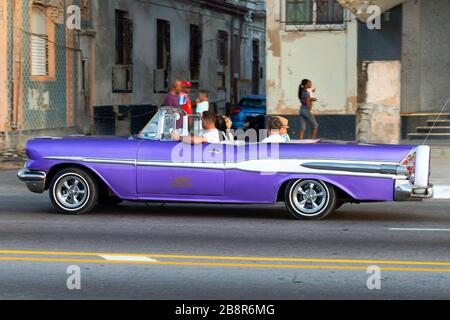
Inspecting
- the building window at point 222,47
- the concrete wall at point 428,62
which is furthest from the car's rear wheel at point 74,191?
the building window at point 222,47

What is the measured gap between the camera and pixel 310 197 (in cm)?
1203

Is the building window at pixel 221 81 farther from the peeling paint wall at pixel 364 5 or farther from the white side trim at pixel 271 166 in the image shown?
the white side trim at pixel 271 166

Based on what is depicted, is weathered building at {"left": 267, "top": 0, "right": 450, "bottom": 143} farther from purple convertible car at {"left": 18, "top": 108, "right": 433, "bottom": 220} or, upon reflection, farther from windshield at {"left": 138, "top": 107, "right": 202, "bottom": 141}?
purple convertible car at {"left": 18, "top": 108, "right": 433, "bottom": 220}

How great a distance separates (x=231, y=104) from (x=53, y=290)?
1323 inches

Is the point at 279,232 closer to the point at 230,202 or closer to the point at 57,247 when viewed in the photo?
the point at 230,202

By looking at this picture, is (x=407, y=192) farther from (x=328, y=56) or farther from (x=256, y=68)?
(x=256, y=68)

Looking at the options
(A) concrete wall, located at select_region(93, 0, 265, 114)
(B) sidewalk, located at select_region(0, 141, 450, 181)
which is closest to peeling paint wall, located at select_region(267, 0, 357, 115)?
(B) sidewalk, located at select_region(0, 141, 450, 181)

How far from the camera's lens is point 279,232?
11109mm

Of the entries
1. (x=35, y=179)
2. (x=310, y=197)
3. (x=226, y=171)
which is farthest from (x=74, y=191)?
(x=310, y=197)

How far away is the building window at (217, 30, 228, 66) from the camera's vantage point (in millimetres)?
40656

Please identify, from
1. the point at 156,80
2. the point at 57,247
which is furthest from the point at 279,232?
the point at 156,80

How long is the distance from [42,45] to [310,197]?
48.4 feet

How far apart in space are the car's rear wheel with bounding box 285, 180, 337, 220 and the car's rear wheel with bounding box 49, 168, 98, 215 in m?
2.52
